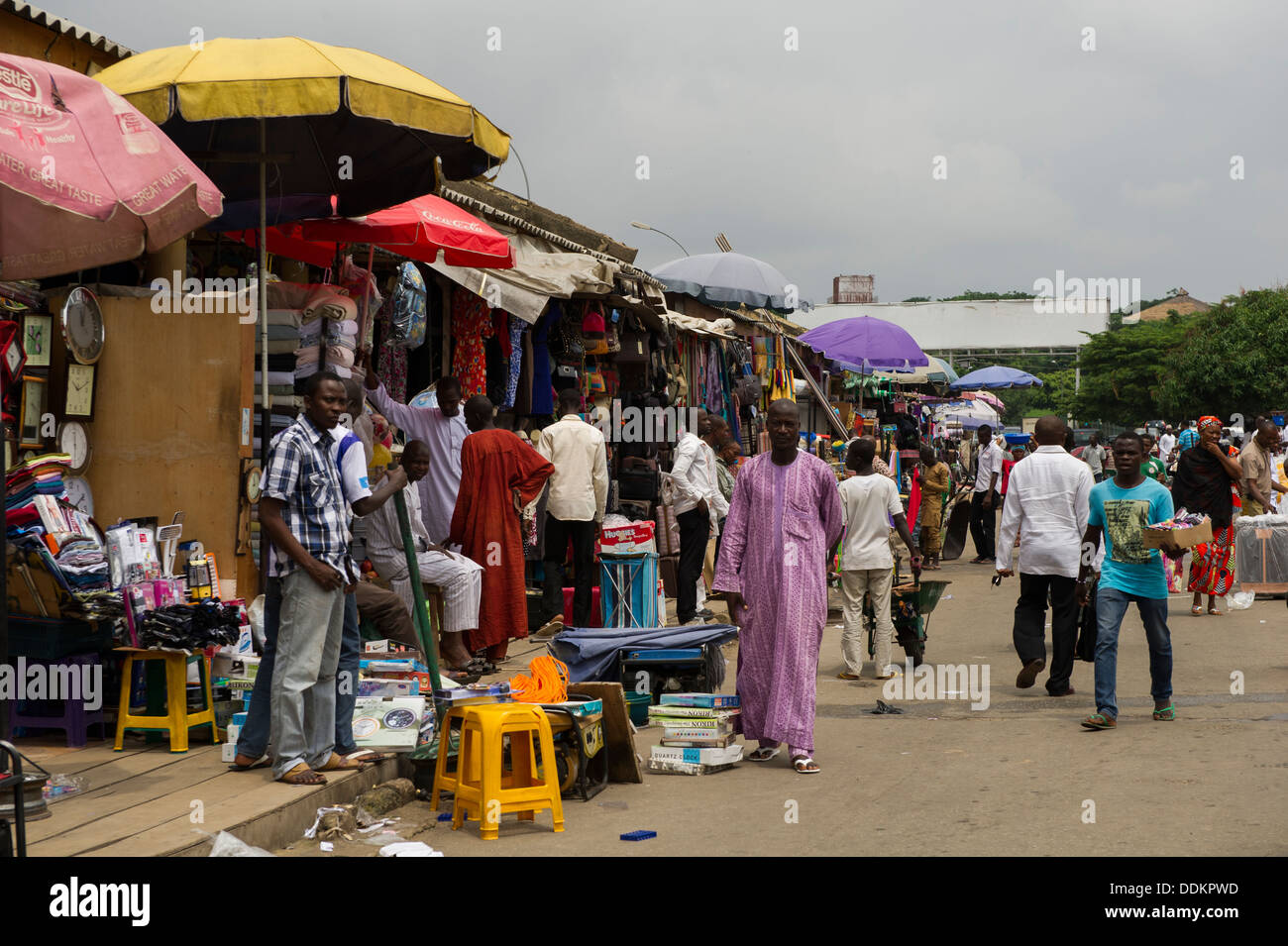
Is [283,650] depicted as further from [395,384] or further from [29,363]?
[395,384]

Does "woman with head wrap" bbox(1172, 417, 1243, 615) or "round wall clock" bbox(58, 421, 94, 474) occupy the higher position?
"round wall clock" bbox(58, 421, 94, 474)

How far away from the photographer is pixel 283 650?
256 inches

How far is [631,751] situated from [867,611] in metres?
4.35

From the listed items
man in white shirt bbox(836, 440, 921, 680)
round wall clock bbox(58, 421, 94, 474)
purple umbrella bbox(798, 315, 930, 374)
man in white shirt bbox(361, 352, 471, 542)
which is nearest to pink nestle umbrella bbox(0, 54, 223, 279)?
round wall clock bbox(58, 421, 94, 474)

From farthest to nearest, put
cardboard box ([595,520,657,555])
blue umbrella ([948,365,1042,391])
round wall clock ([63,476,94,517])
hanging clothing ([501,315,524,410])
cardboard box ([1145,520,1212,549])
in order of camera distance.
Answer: blue umbrella ([948,365,1042,391])
hanging clothing ([501,315,524,410])
cardboard box ([595,520,657,555])
cardboard box ([1145,520,1212,549])
round wall clock ([63,476,94,517])

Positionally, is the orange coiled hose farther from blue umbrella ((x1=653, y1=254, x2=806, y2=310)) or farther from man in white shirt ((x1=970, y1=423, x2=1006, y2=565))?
man in white shirt ((x1=970, y1=423, x2=1006, y2=565))

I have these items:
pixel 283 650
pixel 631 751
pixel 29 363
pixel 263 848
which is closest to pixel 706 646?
pixel 631 751

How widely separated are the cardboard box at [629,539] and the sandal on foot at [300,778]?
18.4ft

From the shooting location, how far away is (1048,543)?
32.7ft

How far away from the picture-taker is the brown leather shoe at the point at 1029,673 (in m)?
10.1

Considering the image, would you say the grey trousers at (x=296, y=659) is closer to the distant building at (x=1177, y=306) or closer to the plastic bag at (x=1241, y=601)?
the plastic bag at (x=1241, y=601)

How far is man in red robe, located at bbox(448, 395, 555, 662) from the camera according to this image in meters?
10.4

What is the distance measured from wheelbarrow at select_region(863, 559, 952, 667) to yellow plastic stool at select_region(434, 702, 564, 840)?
515 cm

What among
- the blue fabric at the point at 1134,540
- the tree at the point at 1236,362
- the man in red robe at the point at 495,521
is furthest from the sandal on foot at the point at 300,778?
the tree at the point at 1236,362
